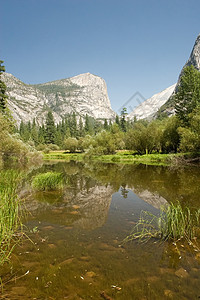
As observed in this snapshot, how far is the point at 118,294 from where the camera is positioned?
3.48 meters

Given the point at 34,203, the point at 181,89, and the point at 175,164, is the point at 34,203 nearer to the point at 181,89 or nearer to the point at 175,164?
the point at 175,164

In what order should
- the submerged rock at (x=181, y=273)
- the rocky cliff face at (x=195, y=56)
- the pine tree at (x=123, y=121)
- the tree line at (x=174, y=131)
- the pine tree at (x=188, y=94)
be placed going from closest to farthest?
the submerged rock at (x=181, y=273) < the tree line at (x=174, y=131) < the pine tree at (x=188, y=94) < the pine tree at (x=123, y=121) < the rocky cliff face at (x=195, y=56)

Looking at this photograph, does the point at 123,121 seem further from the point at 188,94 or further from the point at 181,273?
the point at 181,273

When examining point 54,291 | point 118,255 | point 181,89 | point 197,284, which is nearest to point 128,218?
point 118,255

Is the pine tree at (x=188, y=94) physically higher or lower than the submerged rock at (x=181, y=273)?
higher

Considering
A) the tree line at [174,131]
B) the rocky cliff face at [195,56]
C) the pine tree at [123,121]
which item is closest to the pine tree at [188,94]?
the tree line at [174,131]

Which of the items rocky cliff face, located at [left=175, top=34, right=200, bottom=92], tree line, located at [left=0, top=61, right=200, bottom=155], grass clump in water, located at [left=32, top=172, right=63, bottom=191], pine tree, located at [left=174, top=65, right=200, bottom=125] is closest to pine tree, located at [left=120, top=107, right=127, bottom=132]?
tree line, located at [left=0, top=61, right=200, bottom=155]

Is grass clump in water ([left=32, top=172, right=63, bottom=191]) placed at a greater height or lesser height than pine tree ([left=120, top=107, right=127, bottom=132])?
lesser

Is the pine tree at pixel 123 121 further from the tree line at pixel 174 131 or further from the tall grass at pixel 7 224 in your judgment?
the tall grass at pixel 7 224

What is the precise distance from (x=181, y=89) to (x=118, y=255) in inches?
1797

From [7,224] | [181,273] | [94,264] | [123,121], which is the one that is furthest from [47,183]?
[123,121]

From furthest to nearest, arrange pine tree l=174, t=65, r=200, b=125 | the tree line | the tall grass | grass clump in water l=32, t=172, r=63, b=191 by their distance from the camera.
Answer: pine tree l=174, t=65, r=200, b=125
the tree line
grass clump in water l=32, t=172, r=63, b=191
the tall grass

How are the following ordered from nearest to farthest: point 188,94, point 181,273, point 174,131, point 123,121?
1. point 181,273
2. point 188,94
3. point 174,131
4. point 123,121

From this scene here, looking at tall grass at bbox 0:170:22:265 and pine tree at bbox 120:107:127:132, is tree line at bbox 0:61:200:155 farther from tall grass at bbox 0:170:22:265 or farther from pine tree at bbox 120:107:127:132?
pine tree at bbox 120:107:127:132
